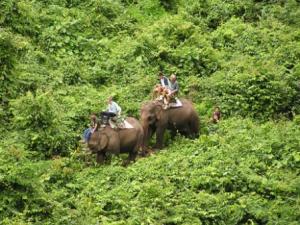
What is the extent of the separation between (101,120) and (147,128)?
153 cm

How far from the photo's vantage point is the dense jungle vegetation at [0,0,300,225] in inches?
549

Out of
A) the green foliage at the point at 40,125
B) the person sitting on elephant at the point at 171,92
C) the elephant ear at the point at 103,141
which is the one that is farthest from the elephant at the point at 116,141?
the person sitting on elephant at the point at 171,92

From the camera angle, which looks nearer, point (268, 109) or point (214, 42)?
point (268, 109)

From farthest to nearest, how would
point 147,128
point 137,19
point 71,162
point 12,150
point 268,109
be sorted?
point 137,19, point 268,109, point 147,128, point 71,162, point 12,150

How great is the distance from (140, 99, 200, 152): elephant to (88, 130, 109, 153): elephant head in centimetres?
158

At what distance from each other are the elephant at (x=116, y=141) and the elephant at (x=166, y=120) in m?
0.57

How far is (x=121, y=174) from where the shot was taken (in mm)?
15961

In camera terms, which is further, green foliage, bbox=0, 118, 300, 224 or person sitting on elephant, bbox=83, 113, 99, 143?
person sitting on elephant, bbox=83, 113, 99, 143

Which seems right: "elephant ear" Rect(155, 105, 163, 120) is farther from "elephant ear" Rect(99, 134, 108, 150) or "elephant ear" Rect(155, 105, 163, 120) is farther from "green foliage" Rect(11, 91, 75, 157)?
"green foliage" Rect(11, 91, 75, 157)

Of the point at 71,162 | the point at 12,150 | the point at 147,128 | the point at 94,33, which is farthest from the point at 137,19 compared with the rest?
the point at 12,150

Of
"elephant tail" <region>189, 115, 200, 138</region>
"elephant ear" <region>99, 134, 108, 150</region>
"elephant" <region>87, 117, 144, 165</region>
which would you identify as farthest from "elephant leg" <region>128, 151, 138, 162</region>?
"elephant tail" <region>189, 115, 200, 138</region>

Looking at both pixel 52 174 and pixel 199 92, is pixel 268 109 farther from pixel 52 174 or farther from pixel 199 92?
pixel 52 174

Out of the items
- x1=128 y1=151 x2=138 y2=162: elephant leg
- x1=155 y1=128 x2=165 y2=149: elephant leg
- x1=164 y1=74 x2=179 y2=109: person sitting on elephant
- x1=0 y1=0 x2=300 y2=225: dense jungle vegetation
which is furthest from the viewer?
x1=164 y1=74 x2=179 y2=109: person sitting on elephant

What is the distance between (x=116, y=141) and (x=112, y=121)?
47cm
